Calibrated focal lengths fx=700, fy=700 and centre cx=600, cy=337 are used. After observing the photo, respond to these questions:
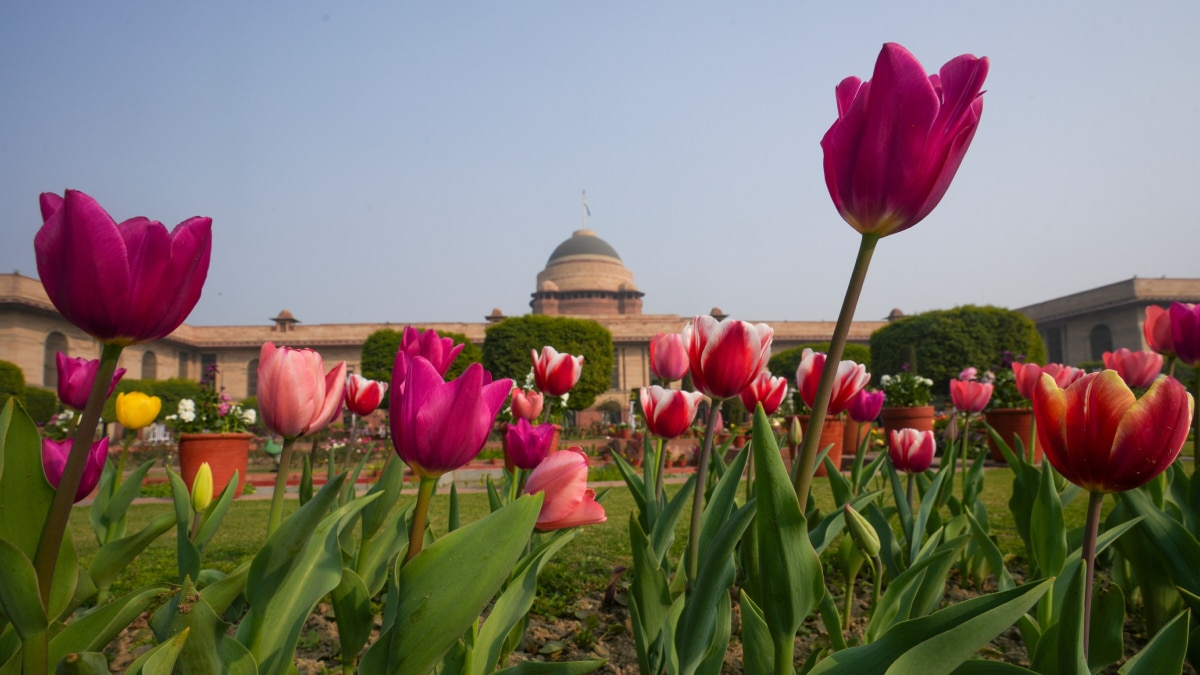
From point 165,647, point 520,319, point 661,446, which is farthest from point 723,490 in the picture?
point 520,319

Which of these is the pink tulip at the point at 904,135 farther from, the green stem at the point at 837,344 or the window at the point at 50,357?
the window at the point at 50,357

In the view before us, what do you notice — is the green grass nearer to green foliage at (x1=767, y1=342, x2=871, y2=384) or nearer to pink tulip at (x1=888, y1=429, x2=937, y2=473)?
pink tulip at (x1=888, y1=429, x2=937, y2=473)

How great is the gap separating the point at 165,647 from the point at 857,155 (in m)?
0.85

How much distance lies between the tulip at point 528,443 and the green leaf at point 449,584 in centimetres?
56

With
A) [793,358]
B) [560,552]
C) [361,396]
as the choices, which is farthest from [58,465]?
[793,358]

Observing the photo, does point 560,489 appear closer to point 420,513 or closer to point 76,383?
point 420,513

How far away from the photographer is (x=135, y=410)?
6.90 feet

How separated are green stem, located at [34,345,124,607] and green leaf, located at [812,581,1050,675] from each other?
75 cm

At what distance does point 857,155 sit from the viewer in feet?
2.44

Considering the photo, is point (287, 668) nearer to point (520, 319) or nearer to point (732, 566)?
point (732, 566)

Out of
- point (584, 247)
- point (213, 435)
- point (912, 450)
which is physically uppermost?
point (584, 247)

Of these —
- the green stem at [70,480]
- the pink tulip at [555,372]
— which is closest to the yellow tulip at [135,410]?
the pink tulip at [555,372]

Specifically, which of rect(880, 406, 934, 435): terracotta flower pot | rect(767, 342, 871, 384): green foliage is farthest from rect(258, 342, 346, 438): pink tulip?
rect(767, 342, 871, 384): green foliage

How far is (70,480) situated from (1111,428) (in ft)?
3.57
